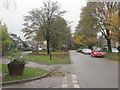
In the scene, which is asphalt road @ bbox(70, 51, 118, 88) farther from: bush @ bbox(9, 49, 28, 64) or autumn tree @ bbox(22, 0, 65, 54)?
autumn tree @ bbox(22, 0, 65, 54)

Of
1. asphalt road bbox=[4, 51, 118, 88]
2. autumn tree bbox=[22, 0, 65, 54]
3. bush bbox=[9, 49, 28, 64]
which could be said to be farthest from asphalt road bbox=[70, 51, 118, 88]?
autumn tree bbox=[22, 0, 65, 54]

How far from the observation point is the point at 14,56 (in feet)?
28.1

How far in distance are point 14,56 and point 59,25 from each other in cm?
2122

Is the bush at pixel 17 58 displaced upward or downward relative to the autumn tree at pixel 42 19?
downward

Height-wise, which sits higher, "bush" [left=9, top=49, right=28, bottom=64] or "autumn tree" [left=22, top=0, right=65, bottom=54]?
"autumn tree" [left=22, top=0, right=65, bottom=54]

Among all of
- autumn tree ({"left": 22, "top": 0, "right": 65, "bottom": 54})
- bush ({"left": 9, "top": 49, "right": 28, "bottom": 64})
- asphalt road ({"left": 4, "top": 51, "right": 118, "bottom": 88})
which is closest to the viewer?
asphalt road ({"left": 4, "top": 51, "right": 118, "bottom": 88})

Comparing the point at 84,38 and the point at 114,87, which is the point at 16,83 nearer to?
the point at 114,87

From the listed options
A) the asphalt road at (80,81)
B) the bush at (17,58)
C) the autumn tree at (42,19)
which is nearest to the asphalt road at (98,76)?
the asphalt road at (80,81)

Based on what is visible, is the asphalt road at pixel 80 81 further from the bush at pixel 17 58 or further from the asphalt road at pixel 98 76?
the bush at pixel 17 58

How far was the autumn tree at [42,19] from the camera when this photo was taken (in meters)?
29.6

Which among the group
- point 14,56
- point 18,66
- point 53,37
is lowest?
point 18,66

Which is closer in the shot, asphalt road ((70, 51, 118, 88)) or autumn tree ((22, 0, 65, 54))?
asphalt road ((70, 51, 118, 88))

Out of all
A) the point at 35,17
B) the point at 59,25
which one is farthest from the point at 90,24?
the point at 35,17

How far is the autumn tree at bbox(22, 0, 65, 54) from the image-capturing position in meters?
29.6
